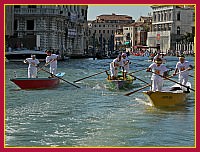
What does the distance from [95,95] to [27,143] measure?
263 inches

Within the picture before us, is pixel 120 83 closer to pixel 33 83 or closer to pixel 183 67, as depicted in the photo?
pixel 33 83

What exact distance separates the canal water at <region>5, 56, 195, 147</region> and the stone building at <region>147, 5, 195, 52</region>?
234 feet

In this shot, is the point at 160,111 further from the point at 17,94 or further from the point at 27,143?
the point at 17,94

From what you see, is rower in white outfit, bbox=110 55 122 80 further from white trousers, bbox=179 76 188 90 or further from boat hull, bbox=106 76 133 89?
white trousers, bbox=179 76 188 90

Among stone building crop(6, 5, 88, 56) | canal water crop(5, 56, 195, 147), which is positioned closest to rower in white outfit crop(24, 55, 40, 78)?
canal water crop(5, 56, 195, 147)

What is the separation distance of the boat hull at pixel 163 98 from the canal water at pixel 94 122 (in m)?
0.16

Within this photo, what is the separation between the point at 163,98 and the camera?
420 inches

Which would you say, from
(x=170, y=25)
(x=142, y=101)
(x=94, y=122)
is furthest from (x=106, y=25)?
(x=94, y=122)

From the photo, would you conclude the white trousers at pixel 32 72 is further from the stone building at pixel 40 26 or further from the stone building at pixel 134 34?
the stone building at pixel 134 34

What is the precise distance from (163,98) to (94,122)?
7.19 ft

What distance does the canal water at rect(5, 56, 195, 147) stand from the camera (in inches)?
294

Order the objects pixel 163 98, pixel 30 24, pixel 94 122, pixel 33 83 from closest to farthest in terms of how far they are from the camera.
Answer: pixel 94 122
pixel 163 98
pixel 33 83
pixel 30 24

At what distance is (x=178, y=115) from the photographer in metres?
9.90

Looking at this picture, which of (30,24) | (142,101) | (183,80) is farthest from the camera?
(30,24)
